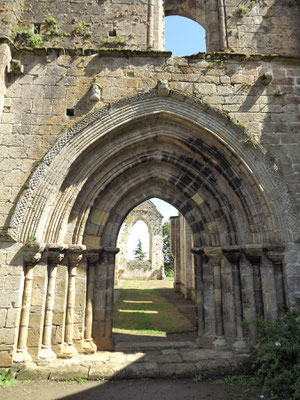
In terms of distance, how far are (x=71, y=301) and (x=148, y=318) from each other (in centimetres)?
343

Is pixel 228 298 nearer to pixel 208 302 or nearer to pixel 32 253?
pixel 208 302

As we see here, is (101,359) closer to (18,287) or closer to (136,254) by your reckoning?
(18,287)

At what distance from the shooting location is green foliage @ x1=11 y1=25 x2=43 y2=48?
5453 millimetres

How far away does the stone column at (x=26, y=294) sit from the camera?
409 centimetres

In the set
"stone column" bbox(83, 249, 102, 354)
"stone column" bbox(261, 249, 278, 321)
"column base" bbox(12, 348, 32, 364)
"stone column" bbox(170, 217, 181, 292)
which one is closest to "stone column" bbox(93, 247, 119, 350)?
"stone column" bbox(83, 249, 102, 354)

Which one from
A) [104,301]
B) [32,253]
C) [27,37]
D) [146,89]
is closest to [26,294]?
[32,253]

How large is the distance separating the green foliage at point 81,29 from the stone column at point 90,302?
4.66 m

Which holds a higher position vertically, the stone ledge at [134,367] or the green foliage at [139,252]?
the green foliage at [139,252]

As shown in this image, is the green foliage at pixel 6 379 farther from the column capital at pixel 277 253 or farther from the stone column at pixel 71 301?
the column capital at pixel 277 253

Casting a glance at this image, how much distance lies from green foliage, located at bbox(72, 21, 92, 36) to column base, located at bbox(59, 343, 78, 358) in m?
6.18

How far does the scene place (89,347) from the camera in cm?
466

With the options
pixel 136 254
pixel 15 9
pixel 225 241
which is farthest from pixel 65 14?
pixel 136 254

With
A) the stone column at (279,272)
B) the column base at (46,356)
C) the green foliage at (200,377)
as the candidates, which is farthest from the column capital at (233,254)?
the column base at (46,356)

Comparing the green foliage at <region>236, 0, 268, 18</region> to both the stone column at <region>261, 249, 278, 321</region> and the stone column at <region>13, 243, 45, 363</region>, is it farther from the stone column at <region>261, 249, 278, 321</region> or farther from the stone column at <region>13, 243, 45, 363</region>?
the stone column at <region>13, 243, 45, 363</region>
